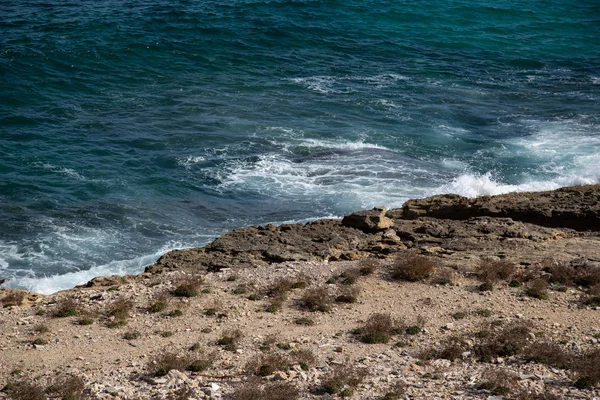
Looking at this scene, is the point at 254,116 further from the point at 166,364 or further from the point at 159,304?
the point at 166,364

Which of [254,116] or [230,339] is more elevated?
[230,339]

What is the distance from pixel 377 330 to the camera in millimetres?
21656

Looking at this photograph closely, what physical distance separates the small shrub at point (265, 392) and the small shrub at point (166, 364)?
1803 millimetres

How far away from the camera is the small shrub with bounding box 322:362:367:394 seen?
18641mm

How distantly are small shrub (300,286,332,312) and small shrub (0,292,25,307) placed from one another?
28.1ft

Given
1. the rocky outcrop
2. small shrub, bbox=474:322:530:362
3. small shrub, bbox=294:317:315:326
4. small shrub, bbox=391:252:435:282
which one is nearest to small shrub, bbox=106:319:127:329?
small shrub, bbox=294:317:315:326

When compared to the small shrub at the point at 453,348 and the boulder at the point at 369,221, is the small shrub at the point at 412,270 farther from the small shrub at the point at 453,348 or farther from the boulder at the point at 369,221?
the small shrub at the point at 453,348

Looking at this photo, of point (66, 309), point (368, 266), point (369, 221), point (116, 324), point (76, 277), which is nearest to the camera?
point (116, 324)

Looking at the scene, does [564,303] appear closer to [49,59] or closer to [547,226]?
[547,226]

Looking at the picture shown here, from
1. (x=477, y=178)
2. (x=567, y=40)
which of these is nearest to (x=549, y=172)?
(x=477, y=178)

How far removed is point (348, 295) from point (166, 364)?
20.9ft

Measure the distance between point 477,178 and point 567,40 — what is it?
103 feet

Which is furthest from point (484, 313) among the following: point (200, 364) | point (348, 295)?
point (200, 364)

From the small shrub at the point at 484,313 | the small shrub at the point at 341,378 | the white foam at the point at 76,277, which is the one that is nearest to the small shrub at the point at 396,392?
the small shrub at the point at 341,378
